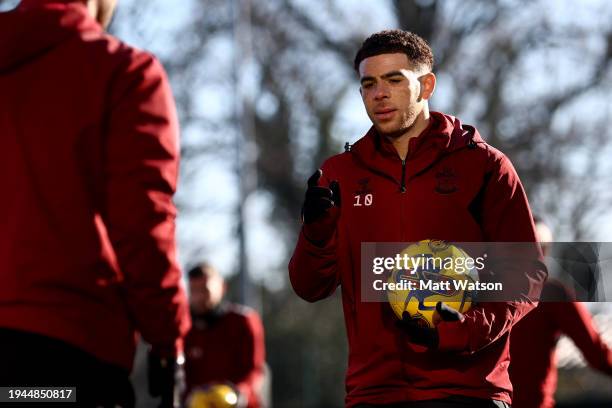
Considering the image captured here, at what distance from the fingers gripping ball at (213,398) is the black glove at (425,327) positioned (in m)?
4.89

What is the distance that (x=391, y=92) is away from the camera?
520 cm

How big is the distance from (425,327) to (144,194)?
150cm

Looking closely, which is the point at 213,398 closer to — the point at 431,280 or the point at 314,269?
the point at 314,269

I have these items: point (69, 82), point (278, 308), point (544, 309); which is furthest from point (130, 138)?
point (278, 308)

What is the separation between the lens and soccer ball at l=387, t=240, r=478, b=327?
190 inches

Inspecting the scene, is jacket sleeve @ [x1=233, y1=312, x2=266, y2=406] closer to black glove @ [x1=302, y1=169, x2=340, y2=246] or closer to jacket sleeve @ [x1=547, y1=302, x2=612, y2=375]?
jacket sleeve @ [x1=547, y1=302, x2=612, y2=375]

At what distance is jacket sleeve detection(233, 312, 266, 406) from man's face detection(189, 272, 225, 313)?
1.15 ft

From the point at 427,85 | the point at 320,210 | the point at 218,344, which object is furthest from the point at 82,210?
the point at 218,344

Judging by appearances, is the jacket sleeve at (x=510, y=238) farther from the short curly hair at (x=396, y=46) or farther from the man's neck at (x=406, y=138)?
the short curly hair at (x=396, y=46)

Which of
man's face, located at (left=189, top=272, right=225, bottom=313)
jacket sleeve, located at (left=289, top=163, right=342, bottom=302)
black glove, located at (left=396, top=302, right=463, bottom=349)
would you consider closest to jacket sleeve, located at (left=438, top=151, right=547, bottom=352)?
black glove, located at (left=396, top=302, right=463, bottom=349)

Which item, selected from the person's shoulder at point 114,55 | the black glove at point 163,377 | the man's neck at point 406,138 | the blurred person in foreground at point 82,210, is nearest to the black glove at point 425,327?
the man's neck at point 406,138

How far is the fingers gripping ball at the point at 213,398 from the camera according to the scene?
Result: 9530 millimetres

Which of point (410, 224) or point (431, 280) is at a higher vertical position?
point (410, 224)

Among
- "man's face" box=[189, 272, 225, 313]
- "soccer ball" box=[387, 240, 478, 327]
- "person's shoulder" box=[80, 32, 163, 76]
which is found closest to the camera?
"person's shoulder" box=[80, 32, 163, 76]
